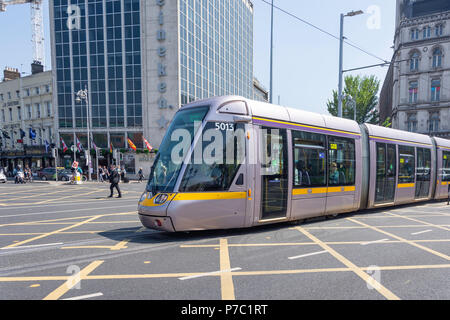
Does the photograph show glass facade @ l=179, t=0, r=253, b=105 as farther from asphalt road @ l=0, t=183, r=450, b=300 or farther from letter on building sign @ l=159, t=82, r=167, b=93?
asphalt road @ l=0, t=183, r=450, b=300

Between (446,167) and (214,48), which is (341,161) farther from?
(214,48)

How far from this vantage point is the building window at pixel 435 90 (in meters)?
40.2

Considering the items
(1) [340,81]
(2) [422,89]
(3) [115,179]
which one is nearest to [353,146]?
(1) [340,81]

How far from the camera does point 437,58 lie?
4031cm

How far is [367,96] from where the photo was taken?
139ft

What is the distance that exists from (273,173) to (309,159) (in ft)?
4.55

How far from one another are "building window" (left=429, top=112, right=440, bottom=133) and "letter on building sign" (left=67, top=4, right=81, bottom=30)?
50288 mm

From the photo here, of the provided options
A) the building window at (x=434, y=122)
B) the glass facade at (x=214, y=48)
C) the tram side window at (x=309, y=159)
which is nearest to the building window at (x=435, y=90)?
the building window at (x=434, y=122)

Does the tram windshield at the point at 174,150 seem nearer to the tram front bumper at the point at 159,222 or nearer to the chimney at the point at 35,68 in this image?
the tram front bumper at the point at 159,222

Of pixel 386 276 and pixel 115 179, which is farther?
pixel 115 179

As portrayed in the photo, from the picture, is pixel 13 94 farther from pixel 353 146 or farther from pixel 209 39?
pixel 353 146

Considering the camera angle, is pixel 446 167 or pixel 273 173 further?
pixel 446 167

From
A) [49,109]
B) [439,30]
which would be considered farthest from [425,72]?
[49,109]

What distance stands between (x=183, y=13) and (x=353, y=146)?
Answer: 34755 mm
